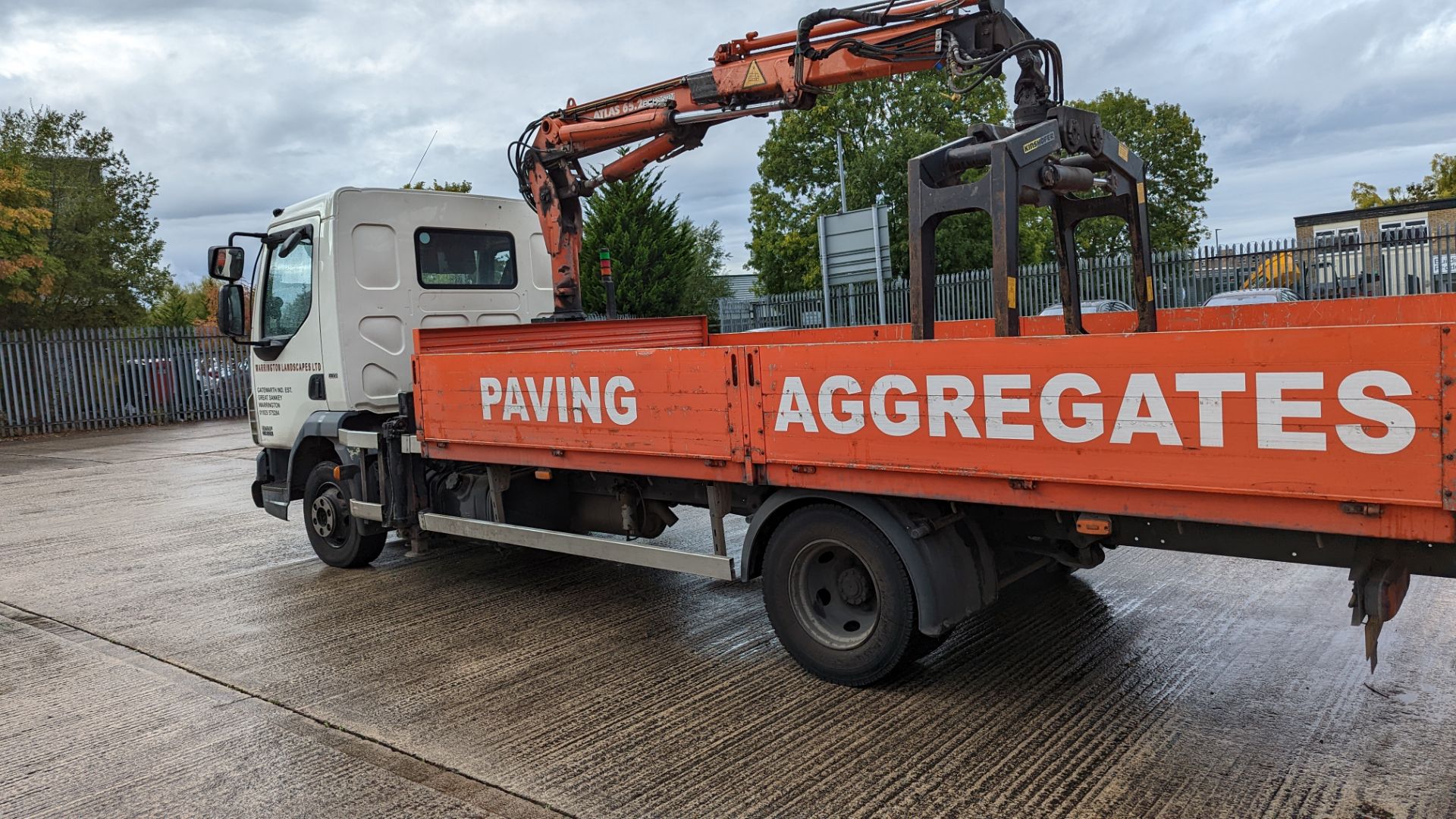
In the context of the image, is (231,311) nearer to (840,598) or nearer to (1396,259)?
(840,598)

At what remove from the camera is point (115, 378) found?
2281 cm

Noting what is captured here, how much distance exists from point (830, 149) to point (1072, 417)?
40.9 m

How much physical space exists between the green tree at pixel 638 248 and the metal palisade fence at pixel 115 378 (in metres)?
9.77

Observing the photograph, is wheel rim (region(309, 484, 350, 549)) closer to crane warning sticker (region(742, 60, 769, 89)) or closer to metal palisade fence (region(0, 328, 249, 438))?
crane warning sticker (region(742, 60, 769, 89))

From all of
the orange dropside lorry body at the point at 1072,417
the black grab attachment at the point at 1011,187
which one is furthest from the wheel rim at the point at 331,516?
the black grab attachment at the point at 1011,187

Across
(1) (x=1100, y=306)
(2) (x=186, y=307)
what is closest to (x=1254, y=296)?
(1) (x=1100, y=306)

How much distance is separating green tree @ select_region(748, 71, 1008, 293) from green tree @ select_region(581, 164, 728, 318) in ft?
34.5

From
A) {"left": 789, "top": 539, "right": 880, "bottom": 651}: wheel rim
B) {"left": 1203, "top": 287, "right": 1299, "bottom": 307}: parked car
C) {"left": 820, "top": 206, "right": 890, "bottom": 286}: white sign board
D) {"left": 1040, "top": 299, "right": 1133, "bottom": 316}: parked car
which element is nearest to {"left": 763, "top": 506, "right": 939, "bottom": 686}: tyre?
{"left": 789, "top": 539, "right": 880, "bottom": 651}: wheel rim

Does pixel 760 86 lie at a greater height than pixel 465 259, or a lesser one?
greater

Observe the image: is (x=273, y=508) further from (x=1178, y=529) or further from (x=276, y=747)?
(x=1178, y=529)

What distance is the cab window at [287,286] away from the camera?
23.9 ft

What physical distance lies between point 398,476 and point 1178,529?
16.0 ft

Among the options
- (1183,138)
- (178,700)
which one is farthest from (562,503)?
(1183,138)

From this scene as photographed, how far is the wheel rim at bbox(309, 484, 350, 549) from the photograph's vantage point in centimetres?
726
